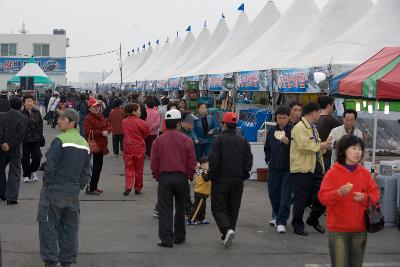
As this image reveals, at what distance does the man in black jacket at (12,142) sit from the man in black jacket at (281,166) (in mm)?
4248

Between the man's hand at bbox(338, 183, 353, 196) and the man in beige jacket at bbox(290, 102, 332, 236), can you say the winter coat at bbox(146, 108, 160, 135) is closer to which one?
the man in beige jacket at bbox(290, 102, 332, 236)

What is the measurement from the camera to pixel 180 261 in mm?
7441

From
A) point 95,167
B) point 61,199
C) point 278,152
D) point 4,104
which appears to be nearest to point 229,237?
point 278,152

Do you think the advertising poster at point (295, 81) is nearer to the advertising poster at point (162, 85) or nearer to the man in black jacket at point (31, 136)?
the man in black jacket at point (31, 136)

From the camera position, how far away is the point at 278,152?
9.16m

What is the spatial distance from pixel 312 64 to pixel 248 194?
409cm

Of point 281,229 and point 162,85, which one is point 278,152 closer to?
point 281,229

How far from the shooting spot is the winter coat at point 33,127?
12.5 metres

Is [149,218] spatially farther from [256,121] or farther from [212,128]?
[256,121]

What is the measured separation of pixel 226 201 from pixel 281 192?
3.93 ft

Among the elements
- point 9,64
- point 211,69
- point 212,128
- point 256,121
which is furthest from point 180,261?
point 9,64

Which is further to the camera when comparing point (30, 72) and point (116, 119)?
point (30, 72)

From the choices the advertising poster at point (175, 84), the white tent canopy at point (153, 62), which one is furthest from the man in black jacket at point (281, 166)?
the white tent canopy at point (153, 62)

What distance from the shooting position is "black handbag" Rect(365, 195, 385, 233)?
5.38m
